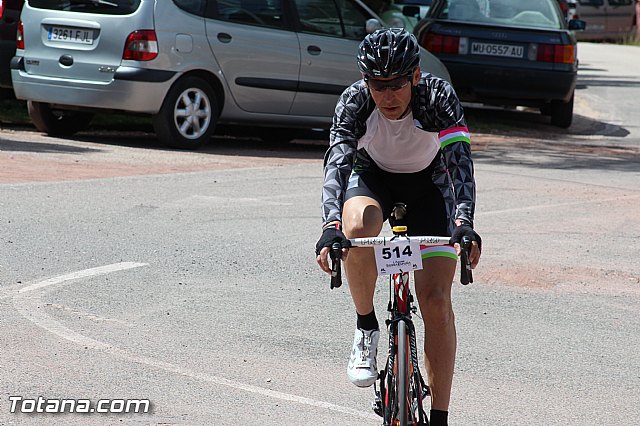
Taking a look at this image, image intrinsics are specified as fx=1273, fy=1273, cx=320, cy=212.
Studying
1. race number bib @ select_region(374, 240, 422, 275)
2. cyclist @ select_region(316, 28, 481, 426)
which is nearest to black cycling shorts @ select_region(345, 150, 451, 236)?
A: cyclist @ select_region(316, 28, 481, 426)

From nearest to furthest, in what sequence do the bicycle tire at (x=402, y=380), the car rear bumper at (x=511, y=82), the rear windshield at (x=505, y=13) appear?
1. the bicycle tire at (x=402, y=380)
2. the car rear bumper at (x=511, y=82)
3. the rear windshield at (x=505, y=13)

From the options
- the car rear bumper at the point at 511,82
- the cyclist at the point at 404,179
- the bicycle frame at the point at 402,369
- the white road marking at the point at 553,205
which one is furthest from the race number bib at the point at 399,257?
the car rear bumper at the point at 511,82

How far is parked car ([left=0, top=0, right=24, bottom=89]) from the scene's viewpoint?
47.9 ft

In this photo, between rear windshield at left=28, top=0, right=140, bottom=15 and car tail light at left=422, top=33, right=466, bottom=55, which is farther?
car tail light at left=422, top=33, right=466, bottom=55

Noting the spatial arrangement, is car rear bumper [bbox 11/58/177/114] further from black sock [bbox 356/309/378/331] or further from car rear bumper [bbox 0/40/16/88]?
black sock [bbox 356/309/378/331]

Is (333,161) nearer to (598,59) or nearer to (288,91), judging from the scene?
(288,91)

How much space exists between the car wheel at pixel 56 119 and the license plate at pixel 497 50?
5.13 metres

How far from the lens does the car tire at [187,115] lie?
13.2 meters

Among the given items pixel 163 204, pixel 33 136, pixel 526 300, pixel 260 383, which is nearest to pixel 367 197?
pixel 260 383

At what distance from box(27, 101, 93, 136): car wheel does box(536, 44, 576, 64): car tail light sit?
5871 mm

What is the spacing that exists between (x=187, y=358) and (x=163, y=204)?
14.0ft

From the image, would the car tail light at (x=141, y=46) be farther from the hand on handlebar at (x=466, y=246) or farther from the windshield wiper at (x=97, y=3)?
the hand on handlebar at (x=466, y=246)

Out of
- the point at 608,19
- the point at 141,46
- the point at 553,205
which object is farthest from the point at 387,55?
the point at 608,19

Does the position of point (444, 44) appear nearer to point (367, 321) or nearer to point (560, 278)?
point (560, 278)
